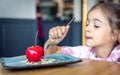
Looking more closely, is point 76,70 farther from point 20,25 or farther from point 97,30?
point 20,25

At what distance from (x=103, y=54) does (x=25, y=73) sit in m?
0.59

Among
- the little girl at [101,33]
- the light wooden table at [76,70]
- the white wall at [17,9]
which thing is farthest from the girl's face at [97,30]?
the white wall at [17,9]

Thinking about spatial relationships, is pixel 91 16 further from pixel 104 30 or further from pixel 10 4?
pixel 10 4

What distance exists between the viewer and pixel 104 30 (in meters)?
1.30

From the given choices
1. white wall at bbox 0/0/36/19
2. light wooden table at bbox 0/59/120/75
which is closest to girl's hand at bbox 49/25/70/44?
light wooden table at bbox 0/59/120/75

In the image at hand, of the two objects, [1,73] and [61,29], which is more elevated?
[61,29]

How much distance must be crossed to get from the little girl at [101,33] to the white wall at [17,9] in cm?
263

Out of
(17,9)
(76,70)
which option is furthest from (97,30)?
(17,9)

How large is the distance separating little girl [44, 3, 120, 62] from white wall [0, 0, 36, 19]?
8.62 feet

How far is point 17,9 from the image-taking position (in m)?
4.09

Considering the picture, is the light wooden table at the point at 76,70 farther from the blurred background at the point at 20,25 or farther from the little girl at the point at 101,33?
the blurred background at the point at 20,25

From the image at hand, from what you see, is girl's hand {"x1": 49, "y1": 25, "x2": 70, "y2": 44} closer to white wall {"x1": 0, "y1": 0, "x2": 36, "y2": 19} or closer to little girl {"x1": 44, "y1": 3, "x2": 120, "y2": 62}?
little girl {"x1": 44, "y1": 3, "x2": 120, "y2": 62}

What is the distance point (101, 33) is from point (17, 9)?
2949 millimetres

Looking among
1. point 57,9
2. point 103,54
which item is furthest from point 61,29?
point 57,9
